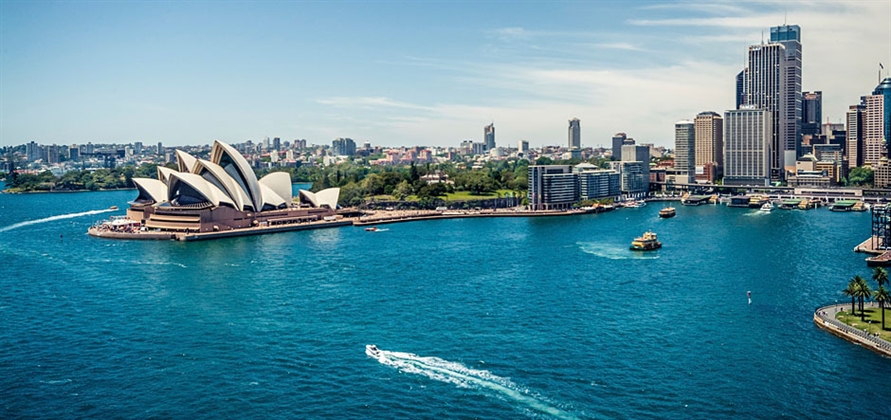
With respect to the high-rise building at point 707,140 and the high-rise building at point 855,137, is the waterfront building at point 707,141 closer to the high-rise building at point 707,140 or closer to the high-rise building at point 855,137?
the high-rise building at point 707,140

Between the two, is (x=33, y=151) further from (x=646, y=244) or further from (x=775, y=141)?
(x=646, y=244)

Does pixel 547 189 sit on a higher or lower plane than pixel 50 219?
higher

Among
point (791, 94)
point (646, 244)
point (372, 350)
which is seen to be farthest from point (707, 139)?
point (372, 350)

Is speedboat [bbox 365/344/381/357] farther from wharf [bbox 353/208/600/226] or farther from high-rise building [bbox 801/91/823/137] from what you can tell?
high-rise building [bbox 801/91/823/137]

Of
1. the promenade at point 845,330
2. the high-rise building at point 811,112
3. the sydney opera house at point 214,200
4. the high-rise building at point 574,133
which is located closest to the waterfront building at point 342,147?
the high-rise building at point 574,133

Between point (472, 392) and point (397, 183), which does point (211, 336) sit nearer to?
point (472, 392)
